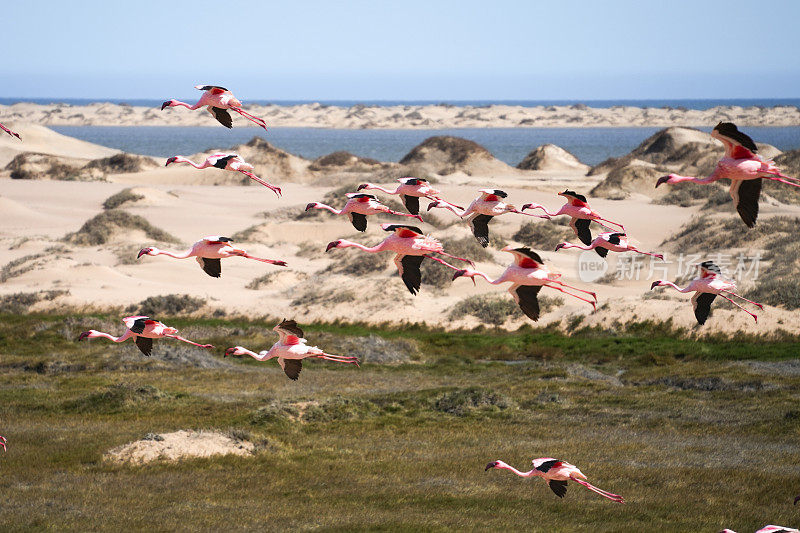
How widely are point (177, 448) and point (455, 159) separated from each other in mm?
103570

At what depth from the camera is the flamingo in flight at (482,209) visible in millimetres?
9344

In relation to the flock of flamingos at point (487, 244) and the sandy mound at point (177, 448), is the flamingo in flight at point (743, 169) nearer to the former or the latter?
the flock of flamingos at point (487, 244)

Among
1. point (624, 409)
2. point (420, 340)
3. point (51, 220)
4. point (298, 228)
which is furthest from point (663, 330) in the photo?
point (51, 220)

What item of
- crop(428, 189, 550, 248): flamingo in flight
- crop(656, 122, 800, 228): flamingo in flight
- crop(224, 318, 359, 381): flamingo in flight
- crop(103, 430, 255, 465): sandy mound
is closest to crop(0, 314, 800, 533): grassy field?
crop(103, 430, 255, 465): sandy mound

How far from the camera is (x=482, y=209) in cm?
949

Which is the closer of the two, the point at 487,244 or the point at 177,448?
the point at 487,244

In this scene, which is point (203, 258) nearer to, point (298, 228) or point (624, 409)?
point (624, 409)

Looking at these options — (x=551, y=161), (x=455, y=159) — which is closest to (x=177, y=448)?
(x=455, y=159)

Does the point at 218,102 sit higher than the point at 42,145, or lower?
higher

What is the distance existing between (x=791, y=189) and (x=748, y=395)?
54.6m

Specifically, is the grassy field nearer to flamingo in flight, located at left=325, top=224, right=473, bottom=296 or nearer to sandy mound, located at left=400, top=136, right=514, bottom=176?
flamingo in flight, located at left=325, top=224, right=473, bottom=296

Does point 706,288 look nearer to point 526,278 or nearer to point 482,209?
point 526,278

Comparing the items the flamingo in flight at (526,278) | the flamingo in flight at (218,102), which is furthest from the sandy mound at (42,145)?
the flamingo in flight at (526,278)

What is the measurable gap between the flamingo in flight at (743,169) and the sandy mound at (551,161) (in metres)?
128
